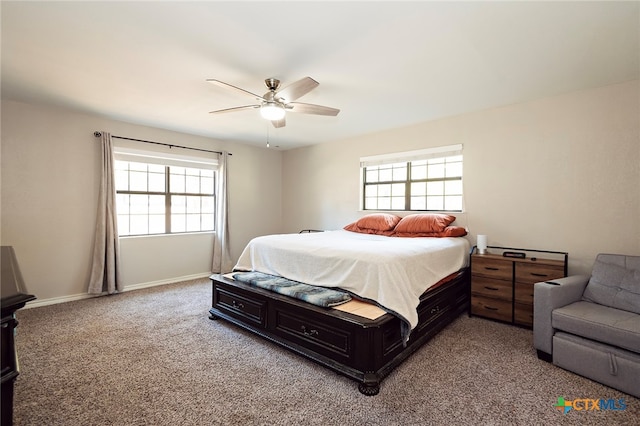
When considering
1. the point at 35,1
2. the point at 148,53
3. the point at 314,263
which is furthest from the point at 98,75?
the point at 314,263

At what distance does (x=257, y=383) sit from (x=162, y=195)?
3.85m

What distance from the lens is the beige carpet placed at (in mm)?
1790

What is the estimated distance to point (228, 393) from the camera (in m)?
2.02

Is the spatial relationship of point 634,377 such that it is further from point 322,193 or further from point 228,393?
point 322,193

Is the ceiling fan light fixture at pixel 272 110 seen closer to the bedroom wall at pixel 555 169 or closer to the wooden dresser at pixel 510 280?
the bedroom wall at pixel 555 169

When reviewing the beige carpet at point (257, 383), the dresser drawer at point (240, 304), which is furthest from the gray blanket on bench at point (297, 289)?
the beige carpet at point (257, 383)

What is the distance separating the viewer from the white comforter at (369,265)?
233cm

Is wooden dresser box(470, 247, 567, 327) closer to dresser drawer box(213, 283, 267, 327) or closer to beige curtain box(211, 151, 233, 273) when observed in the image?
dresser drawer box(213, 283, 267, 327)

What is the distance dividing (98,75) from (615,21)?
414 centimetres

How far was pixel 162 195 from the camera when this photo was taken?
4945 millimetres

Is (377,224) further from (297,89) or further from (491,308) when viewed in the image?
(297,89)

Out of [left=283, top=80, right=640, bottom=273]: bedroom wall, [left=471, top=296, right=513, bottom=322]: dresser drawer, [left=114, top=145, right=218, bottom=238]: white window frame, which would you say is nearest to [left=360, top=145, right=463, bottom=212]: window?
[left=283, top=80, right=640, bottom=273]: bedroom wall

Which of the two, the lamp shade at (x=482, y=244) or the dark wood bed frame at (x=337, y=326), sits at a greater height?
the lamp shade at (x=482, y=244)

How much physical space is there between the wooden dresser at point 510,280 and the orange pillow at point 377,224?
117 centimetres
